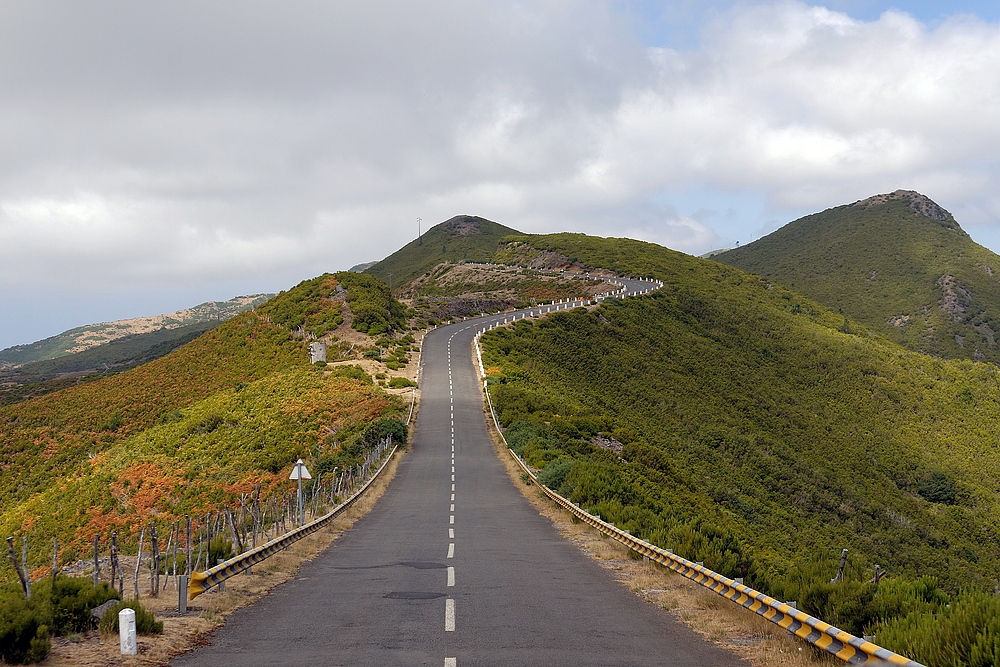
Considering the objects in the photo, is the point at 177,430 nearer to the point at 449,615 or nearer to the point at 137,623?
the point at 137,623

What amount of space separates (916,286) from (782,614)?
173533 mm

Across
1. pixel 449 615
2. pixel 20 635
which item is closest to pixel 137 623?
pixel 20 635

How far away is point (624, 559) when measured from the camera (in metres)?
15.8

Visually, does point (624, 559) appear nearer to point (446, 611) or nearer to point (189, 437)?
point (446, 611)

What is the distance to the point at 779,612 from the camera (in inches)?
352

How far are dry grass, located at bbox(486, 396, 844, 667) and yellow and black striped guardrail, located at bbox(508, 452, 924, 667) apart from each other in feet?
0.70

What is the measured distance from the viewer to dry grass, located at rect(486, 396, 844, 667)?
8195 millimetres

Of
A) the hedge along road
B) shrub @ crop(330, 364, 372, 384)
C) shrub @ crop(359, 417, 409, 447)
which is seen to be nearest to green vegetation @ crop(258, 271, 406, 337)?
shrub @ crop(330, 364, 372, 384)

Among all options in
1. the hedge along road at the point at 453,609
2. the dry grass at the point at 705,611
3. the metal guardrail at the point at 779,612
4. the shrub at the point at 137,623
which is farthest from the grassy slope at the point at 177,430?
the shrub at the point at 137,623

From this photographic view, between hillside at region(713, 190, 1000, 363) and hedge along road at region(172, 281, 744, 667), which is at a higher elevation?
hillside at region(713, 190, 1000, 363)

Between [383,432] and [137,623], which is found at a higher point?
[137,623]

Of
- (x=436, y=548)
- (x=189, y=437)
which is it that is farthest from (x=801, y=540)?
(x=189, y=437)

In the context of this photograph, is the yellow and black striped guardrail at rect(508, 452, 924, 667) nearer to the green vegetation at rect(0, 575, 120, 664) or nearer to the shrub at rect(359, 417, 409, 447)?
the green vegetation at rect(0, 575, 120, 664)

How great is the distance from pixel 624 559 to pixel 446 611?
653cm
